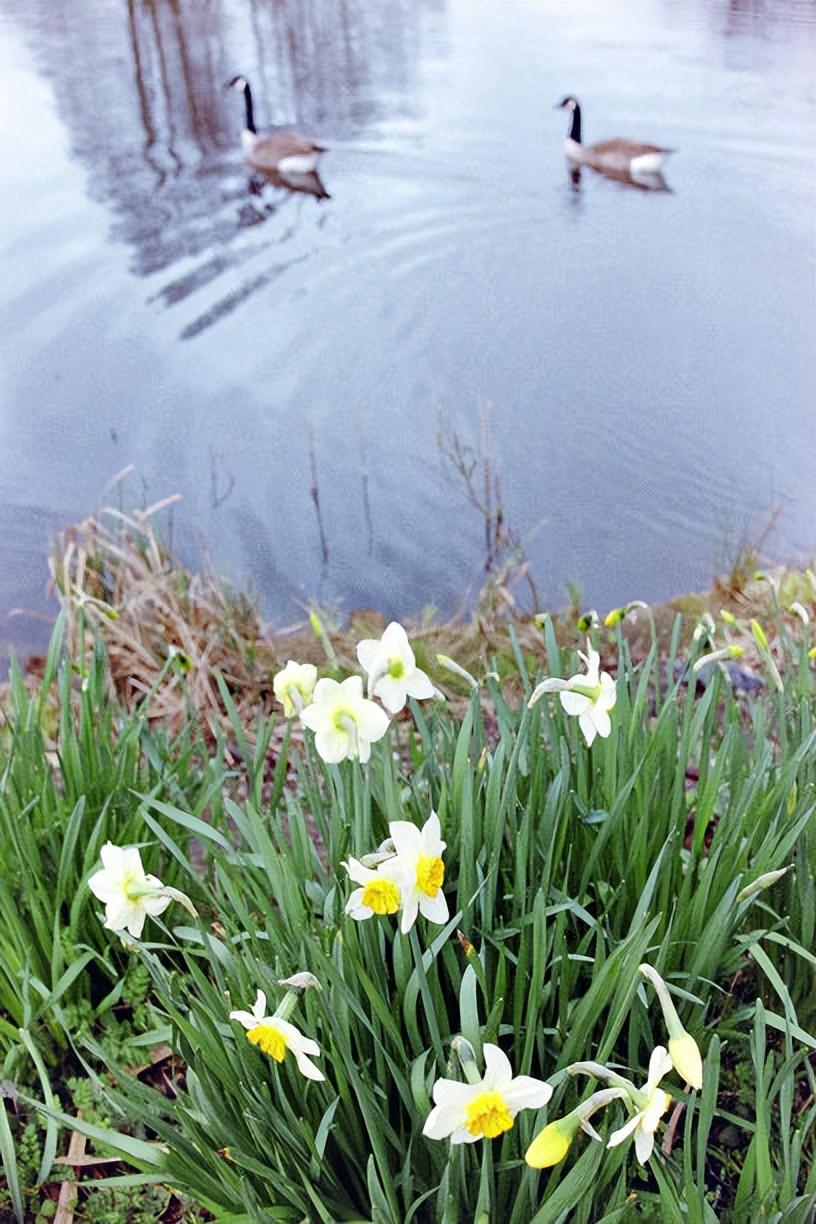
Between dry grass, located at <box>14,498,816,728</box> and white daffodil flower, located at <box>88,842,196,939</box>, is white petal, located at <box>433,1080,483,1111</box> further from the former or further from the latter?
dry grass, located at <box>14,498,816,728</box>

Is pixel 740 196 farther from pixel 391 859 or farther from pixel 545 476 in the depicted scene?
pixel 391 859

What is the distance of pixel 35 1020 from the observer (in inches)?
50.3

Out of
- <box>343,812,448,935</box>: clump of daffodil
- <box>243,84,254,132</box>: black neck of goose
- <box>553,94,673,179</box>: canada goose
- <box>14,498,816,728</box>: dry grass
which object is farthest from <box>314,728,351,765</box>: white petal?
<box>243,84,254,132</box>: black neck of goose

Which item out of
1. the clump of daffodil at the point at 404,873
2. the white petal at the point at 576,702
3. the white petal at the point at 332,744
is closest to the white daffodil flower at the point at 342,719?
the white petal at the point at 332,744

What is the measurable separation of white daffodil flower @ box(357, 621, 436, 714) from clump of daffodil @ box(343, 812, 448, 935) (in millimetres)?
145

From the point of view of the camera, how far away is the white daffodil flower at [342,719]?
899 mm

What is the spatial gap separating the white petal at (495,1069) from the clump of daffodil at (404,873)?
0.16 m

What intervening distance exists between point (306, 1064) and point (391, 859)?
176mm

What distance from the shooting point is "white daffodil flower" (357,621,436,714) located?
3.06 feet

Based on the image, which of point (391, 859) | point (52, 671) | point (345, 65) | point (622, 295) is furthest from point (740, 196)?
point (391, 859)

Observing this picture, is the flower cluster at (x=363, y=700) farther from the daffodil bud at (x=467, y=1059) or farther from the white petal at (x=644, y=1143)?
the white petal at (x=644, y=1143)

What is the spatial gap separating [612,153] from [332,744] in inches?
68.7

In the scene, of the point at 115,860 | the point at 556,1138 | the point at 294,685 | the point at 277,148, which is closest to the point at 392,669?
the point at 294,685

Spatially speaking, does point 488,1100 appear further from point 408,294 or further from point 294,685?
point 408,294
